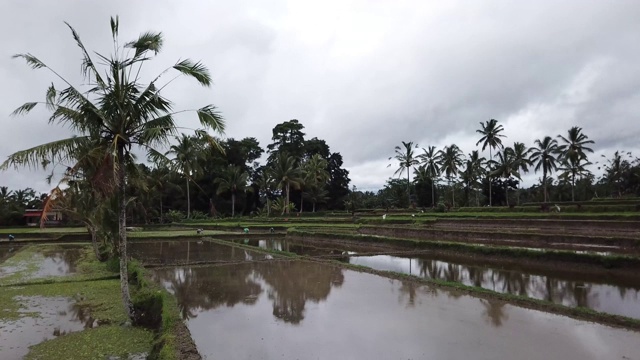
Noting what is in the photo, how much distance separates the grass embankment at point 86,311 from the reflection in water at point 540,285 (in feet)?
28.9

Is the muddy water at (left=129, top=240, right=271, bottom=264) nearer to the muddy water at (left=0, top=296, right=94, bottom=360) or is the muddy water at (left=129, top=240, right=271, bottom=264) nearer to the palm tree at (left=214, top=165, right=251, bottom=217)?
the muddy water at (left=0, top=296, right=94, bottom=360)

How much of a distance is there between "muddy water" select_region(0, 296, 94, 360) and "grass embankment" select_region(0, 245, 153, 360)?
0.13 metres

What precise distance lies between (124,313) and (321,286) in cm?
513

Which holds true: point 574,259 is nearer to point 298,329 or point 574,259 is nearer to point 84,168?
point 298,329

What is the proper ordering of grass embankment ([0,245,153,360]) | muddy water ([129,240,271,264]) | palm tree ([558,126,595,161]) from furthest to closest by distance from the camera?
palm tree ([558,126,595,161]), muddy water ([129,240,271,264]), grass embankment ([0,245,153,360])

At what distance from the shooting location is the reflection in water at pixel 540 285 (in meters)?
9.12

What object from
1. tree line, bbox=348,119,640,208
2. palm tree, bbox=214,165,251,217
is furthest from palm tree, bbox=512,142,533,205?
palm tree, bbox=214,165,251,217

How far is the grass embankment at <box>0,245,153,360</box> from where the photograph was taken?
258 inches

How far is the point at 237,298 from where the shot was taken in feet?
34.3

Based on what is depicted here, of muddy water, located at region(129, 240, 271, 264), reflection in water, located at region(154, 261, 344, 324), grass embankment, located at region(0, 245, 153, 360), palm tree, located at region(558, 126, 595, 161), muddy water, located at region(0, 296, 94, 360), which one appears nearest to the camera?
grass embankment, located at region(0, 245, 153, 360)

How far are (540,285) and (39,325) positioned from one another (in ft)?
38.7

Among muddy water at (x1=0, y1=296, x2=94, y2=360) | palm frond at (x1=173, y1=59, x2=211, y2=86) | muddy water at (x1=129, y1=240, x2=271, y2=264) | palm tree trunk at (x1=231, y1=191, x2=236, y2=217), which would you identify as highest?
palm frond at (x1=173, y1=59, x2=211, y2=86)

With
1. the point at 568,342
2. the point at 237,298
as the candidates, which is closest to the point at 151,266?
the point at 237,298

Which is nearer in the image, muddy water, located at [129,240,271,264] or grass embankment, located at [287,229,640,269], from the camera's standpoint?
grass embankment, located at [287,229,640,269]
